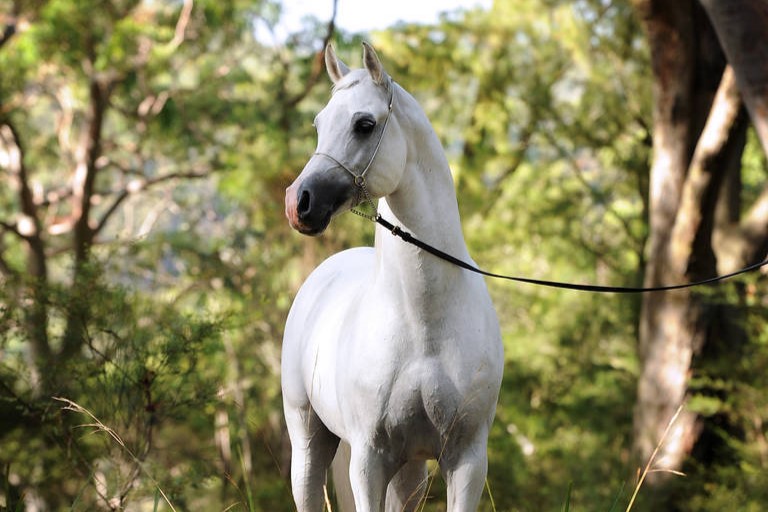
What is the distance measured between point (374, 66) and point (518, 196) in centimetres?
1345

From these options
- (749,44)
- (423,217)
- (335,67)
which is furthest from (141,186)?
(423,217)

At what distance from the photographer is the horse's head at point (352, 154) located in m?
2.84

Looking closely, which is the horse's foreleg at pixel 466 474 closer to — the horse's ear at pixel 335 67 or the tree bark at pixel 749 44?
the horse's ear at pixel 335 67

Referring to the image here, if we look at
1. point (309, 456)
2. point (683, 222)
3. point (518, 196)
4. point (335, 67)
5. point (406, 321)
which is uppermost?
point (335, 67)

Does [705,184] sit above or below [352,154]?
below

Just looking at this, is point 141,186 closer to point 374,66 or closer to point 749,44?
point 749,44

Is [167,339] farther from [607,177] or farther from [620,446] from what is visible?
[607,177]

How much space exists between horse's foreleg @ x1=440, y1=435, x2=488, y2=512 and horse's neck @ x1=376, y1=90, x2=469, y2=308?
52cm

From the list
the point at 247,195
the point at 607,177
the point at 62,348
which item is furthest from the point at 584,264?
the point at 62,348

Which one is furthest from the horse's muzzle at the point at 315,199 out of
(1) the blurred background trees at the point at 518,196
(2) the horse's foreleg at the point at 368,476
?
(1) the blurred background trees at the point at 518,196

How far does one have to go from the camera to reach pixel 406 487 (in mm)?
3715

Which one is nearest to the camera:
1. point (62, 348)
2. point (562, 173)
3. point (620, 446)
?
point (62, 348)

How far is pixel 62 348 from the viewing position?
6508 millimetres

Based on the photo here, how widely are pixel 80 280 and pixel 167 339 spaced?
2.47 ft
